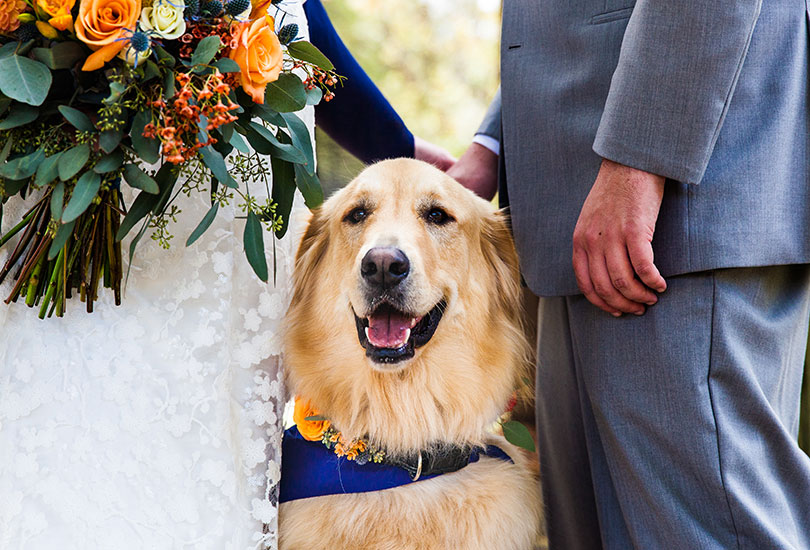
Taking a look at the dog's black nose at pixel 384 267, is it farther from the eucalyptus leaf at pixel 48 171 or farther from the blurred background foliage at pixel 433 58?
the blurred background foliage at pixel 433 58

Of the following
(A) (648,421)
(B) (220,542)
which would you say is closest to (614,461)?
(A) (648,421)

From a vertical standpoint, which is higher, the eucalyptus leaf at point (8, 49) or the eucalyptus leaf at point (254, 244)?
the eucalyptus leaf at point (8, 49)

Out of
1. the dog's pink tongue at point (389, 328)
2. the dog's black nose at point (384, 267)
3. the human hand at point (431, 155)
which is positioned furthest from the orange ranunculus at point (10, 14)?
the human hand at point (431, 155)

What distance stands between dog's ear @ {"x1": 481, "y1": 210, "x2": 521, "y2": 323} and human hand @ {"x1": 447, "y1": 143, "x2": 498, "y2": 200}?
31 centimetres

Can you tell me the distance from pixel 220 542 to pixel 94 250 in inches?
25.7

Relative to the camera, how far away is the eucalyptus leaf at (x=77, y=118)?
1127 millimetres

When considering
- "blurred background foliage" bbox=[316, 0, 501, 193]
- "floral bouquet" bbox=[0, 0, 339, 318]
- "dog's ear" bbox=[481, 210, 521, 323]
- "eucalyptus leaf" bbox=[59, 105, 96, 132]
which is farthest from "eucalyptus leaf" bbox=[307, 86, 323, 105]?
"blurred background foliage" bbox=[316, 0, 501, 193]

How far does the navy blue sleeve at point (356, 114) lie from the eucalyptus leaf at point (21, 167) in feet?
3.18

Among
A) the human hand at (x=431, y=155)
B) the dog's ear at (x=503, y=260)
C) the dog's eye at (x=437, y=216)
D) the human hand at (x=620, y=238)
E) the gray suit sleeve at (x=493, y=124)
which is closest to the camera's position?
the human hand at (x=620, y=238)

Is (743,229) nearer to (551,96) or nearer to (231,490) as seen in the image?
(551,96)

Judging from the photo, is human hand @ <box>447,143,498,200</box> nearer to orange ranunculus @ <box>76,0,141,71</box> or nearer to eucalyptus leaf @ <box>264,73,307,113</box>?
eucalyptus leaf @ <box>264,73,307,113</box>

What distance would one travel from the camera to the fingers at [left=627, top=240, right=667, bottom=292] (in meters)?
1.27

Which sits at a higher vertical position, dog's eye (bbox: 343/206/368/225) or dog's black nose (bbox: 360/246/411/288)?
dog's eye (bbox: 343/206/368/225)

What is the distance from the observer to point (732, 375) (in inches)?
49.0
